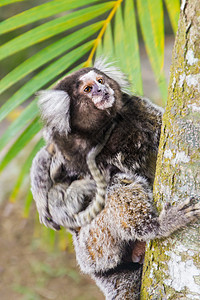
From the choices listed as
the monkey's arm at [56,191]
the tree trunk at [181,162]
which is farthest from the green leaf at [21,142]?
the tree trunk at [181,162]

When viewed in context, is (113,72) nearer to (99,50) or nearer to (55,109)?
(99,50)

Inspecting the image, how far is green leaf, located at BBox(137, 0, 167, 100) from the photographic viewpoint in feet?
6.36

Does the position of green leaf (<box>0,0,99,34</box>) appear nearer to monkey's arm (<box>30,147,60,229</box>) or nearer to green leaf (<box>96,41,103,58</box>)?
green leaf (<box>96,41,103,58</box>)

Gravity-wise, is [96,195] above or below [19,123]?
below

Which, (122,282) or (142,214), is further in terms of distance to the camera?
(122,282)

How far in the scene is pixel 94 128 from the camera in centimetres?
212

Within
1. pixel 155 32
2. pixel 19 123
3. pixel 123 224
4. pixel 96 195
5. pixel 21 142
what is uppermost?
pixel 155 32

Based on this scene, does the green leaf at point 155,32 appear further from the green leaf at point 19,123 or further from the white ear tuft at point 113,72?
the green leaf at point 19,123

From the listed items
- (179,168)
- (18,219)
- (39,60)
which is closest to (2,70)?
(18,219)

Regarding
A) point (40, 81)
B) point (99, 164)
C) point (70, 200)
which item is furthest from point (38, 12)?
point (70, 200)

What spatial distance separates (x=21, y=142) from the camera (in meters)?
2.25

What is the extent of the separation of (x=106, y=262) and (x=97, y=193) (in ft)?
1.18

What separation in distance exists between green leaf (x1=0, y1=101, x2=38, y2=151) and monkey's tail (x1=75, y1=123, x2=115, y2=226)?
450mm

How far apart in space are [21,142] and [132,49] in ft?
2.78
